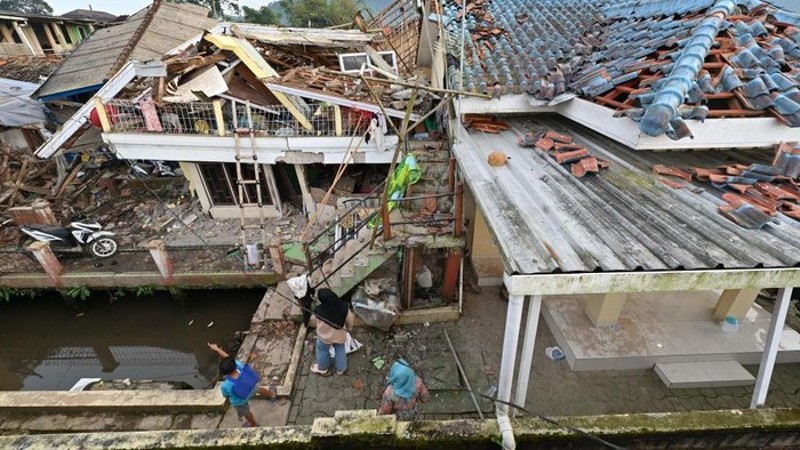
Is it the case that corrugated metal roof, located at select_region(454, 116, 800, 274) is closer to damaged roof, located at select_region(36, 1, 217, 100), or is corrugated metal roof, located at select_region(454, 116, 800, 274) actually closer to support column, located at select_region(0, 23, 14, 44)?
damaged roof, located at select_region(36, 1, 217, 100)

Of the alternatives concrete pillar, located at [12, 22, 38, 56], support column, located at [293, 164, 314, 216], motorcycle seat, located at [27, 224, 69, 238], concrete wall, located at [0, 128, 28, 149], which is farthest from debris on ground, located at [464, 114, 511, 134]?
concrete pillar, located at [12, 22, 38, 56]

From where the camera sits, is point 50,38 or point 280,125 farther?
point 50,38

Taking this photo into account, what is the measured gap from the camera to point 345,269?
7934 millimetres

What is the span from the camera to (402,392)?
5195 mm

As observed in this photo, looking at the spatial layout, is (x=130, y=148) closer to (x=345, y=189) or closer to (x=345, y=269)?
(x=345, y=189)

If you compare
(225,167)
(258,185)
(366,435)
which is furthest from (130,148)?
(366,435)

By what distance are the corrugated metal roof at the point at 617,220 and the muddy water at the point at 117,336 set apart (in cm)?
884

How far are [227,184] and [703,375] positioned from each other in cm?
1355

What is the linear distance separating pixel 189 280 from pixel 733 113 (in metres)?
12.6

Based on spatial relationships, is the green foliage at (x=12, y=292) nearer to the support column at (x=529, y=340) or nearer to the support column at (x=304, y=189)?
A: the support column at (x=304, y=189)

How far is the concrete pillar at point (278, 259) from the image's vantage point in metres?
9.20

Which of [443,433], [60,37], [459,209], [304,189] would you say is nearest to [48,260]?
[304,189]

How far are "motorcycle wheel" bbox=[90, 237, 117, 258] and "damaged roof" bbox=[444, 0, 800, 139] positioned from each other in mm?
11445

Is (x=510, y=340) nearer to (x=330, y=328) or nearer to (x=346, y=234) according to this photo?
(x=330, y=328)
